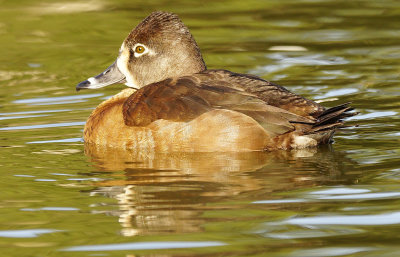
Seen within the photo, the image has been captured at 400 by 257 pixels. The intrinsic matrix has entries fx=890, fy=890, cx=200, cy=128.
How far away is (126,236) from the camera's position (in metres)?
4.91

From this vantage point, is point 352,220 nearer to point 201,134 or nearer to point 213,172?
point 213,172

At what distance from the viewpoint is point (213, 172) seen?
6.37 metres

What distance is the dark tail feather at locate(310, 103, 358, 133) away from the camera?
22.3ft

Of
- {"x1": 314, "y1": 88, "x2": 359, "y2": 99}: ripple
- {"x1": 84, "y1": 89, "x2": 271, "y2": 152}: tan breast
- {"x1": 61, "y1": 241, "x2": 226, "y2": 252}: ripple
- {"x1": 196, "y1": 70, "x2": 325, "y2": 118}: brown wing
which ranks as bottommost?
{"x1": 61, "y1": 241, "x2": 226, "y2": 252}: ripple

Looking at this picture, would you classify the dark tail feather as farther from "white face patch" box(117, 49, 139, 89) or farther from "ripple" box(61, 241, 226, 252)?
"ripple" box(61, 241, 226, 252)

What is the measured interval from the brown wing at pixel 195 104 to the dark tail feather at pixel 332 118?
0.08m

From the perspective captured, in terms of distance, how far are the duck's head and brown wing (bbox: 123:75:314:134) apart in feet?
1.78

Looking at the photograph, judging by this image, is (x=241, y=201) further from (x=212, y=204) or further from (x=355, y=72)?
(x=355, y=72)

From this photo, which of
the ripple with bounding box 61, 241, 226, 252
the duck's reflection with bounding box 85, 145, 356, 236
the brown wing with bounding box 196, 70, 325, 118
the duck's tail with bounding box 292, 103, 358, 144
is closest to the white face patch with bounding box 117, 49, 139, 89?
the duck's reflection with bounding box 85, 145, 356, 236

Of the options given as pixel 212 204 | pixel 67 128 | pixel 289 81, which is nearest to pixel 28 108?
pixel 67 128

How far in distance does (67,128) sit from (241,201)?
337 centimetres

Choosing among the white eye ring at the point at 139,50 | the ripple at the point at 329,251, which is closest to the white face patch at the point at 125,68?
the white eye ring at the point at 139,50

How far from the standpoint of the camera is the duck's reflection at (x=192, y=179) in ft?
17.2

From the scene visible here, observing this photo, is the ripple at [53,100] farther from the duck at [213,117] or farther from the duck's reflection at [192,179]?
the duck's reflection at [192,179]
